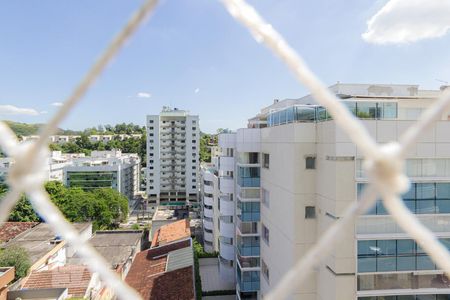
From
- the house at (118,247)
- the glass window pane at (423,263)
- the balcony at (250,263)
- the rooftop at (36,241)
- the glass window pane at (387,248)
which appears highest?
the glass window pane at (387,248)

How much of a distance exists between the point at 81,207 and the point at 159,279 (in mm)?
15735

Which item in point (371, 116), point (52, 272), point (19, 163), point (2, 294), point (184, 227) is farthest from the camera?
point (184, 227)

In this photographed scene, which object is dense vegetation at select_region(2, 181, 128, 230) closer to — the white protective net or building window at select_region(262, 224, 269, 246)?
building window at select_region(262, 224, 269, 246)

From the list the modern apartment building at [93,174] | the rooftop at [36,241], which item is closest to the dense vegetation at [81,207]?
the rooftop at [36,241]

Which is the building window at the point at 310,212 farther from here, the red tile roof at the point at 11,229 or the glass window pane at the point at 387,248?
the red tile roof at the point at 11,229

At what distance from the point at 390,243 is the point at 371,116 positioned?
6.70ft

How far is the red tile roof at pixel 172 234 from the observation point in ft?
51.0

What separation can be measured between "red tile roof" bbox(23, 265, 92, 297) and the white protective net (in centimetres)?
1043

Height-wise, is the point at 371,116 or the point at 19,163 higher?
the point at 371,116

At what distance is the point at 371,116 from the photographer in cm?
507

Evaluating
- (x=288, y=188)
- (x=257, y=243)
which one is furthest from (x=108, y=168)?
(x=288, y=188)

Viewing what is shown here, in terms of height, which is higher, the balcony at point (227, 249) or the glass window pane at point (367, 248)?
the glass window pane at point (367, 248)

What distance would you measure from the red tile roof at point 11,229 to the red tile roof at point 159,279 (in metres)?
7.49

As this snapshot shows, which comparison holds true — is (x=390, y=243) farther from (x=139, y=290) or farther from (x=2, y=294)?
(x=2, y=294)
